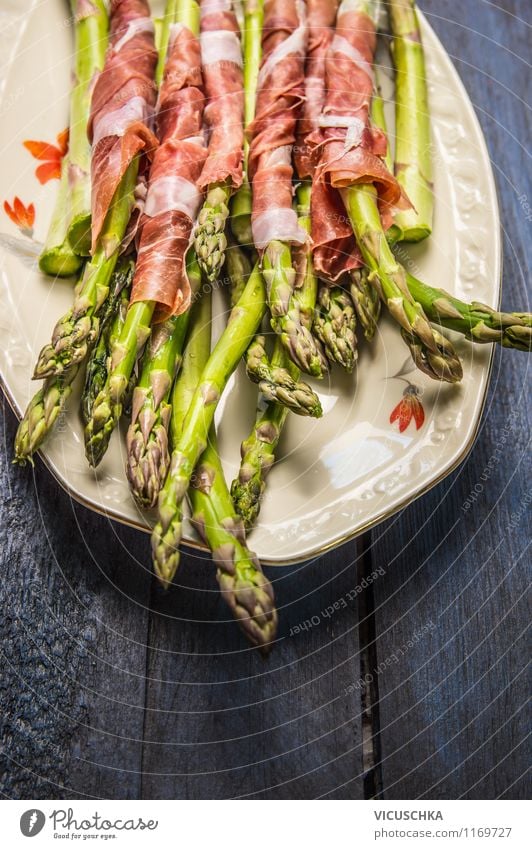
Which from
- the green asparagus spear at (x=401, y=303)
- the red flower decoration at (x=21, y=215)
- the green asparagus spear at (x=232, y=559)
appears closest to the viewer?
the green asparagus spear at (x=232, y=559)

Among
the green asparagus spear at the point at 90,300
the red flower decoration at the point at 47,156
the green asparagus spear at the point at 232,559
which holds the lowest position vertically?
the green asparagus spear at the point at 232,559

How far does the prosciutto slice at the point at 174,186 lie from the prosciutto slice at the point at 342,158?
147mm

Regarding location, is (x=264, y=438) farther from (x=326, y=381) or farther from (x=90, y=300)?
(x=90, y=300)

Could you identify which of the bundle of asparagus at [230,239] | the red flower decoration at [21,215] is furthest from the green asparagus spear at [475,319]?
the red flower decoration at [21,215]

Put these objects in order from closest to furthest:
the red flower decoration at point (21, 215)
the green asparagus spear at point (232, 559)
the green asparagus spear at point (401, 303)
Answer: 1. the green asparagus spear at point (232, 559)
2. the green asparagus spear at point (401, 303)
3. the red flower decoration at point (21, 215)

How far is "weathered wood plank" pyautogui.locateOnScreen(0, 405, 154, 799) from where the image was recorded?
0.80 m

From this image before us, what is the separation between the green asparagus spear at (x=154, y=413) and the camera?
809 mm

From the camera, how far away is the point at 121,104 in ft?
3.26

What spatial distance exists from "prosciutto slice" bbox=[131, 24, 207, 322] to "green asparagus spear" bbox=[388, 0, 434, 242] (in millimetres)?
261

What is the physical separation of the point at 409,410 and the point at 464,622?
0.81ft

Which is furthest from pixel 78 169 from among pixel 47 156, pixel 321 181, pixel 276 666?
pixel 276 666

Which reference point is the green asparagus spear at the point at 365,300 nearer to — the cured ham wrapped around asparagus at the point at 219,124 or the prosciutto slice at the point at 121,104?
the cured ham wrapped around asparagus at the point at 219,124
